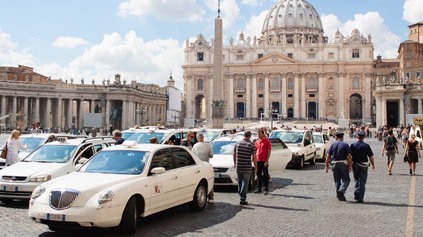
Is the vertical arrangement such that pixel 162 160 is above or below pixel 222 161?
above

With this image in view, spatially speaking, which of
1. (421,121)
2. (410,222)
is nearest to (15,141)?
Result: (410,222)

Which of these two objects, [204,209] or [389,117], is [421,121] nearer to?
[204,209]

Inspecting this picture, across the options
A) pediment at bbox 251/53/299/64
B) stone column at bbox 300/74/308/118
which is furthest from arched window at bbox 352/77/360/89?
pediment at bbox 251/53/299/64

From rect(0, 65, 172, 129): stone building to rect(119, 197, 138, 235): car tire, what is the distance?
203ft

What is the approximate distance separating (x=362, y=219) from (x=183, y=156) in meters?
3.97

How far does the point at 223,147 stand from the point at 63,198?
27.4 feet

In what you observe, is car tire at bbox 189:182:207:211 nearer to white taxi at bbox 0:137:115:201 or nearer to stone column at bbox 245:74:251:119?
white taxi at bbox 0:137:115:201

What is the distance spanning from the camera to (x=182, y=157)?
444 inches

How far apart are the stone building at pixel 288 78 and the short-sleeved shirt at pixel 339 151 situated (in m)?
92.1

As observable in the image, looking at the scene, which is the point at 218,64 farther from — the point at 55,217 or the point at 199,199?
the point at 55,217

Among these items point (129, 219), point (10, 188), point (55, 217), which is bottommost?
point (129, 219)

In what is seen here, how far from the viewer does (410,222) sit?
10.2 m

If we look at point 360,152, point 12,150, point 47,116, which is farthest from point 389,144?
point 47,116

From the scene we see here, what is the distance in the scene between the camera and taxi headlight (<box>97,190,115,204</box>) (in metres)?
8.56
